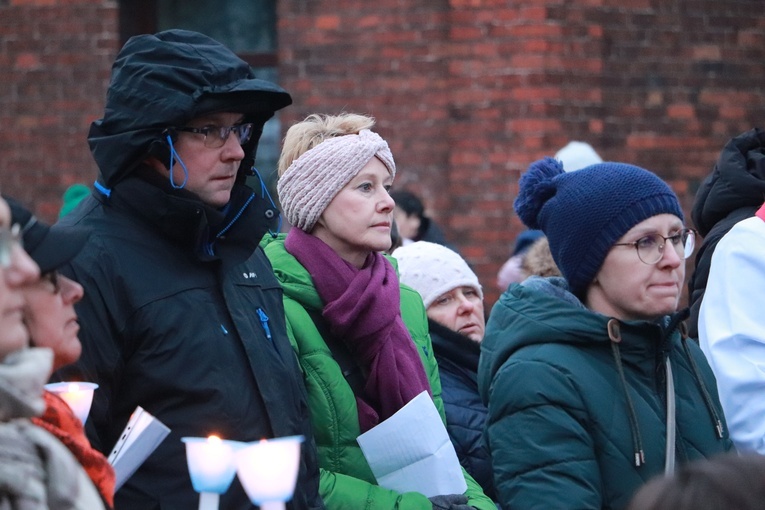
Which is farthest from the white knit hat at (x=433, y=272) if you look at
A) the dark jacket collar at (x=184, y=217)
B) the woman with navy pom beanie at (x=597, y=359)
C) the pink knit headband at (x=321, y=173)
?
the dark jacket collar at (x=184, y=217)

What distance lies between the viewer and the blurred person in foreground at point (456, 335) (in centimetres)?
411

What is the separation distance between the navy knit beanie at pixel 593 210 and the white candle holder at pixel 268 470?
64.2 inches

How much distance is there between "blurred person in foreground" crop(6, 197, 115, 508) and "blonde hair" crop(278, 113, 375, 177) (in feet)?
5.17

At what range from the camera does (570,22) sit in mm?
7695

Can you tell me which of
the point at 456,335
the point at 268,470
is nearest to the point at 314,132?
the point at 456,335

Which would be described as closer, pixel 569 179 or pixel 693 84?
pixel 569 179

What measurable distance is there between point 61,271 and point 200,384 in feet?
1.36

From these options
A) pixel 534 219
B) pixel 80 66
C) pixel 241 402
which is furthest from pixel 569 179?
pixel 80 66

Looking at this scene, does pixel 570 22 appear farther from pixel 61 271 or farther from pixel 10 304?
pixel 10 304

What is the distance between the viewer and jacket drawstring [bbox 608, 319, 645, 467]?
10.6 feet

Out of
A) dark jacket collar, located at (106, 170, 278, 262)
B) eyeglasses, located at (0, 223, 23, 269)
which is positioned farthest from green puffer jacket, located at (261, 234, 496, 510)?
eyeglasses, located at (0, 223, 23, 269)

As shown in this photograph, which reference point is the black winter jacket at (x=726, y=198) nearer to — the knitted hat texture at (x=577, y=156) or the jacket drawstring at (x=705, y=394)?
the jacket drawstring at (x=705, y=394)

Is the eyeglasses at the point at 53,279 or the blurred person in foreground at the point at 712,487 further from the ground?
the eyeglasses at the point at 53,279

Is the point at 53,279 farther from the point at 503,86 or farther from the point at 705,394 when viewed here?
the point at 503,86
